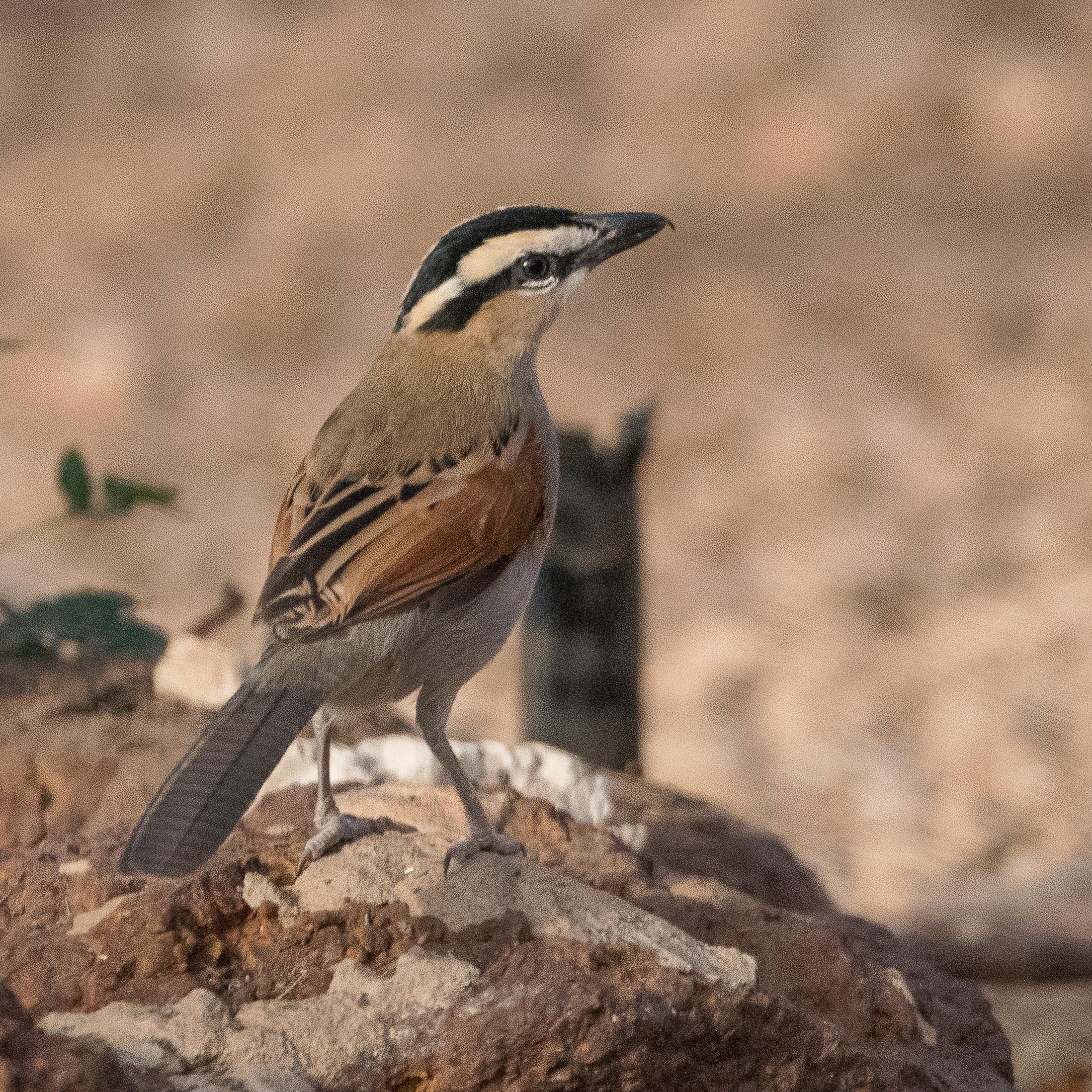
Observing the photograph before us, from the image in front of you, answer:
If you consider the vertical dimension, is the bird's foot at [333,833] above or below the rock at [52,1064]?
below

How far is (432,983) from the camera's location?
2801 millimetres

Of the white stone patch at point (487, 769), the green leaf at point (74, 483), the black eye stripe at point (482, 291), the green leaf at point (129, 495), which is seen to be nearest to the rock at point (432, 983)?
the white stone patch at point (487, 769)

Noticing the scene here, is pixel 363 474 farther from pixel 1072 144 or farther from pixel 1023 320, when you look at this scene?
pixel 1072 144

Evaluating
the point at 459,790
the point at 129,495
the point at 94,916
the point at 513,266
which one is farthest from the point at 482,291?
the point at 129,495

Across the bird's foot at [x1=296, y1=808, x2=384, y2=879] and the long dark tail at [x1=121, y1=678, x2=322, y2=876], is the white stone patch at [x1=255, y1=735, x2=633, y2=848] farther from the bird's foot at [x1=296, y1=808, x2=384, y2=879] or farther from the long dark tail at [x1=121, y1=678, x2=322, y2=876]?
the long dark tail at [x1=121, y1=678, x2=322, y2=876]

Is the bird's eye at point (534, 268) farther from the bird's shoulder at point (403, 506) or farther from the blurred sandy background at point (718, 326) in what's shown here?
the blurred sandy background at point (718, 326)

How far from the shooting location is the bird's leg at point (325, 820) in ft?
10.4

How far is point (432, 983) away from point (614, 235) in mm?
1826

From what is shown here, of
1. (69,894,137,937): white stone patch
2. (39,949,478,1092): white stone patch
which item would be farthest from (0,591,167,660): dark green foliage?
(39,949,478,1092): white stone patch

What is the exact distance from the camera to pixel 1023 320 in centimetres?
982

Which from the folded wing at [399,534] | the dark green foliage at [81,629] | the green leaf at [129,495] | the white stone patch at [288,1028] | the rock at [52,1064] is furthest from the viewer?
the green leaf at [129,495]

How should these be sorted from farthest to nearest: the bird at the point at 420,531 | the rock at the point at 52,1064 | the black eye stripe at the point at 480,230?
1. the black eye stripe at the point at 480,230
2. the bird at the point at 420,531
3. the rock at the point at 52,1064

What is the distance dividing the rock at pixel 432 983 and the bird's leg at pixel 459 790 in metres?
0.05

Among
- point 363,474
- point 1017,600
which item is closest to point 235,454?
point 1017,600
